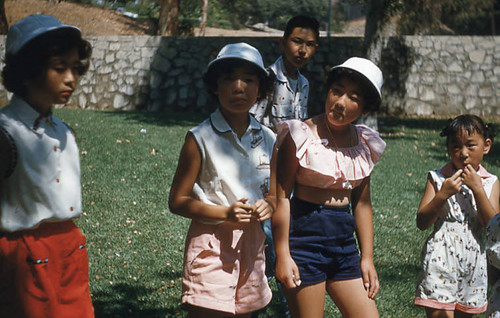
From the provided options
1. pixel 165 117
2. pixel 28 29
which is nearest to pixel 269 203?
pixel 28 29

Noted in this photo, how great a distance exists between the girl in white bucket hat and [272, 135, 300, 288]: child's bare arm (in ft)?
0.27

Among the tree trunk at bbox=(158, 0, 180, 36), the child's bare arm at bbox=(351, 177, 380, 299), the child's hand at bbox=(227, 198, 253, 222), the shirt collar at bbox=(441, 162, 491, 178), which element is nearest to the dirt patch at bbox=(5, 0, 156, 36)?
the tree trunk at bbox=(158, 0, 180, 36)

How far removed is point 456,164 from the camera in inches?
132

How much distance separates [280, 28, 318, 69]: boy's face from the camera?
13.0 feet

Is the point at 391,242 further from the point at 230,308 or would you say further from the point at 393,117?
the point at 393,117

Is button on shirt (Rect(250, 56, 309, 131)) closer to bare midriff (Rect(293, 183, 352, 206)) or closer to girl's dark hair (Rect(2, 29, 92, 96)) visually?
bare midriff (Rect(293, 183, 352, 206))

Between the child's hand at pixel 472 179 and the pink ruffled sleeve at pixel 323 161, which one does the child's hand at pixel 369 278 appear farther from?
the child's hand at pixel 472 179

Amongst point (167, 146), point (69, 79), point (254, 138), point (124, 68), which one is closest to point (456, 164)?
point (254, 138)

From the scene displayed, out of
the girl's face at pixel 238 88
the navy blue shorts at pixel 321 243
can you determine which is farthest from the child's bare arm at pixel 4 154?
the navy blue shorts at pixel 321 243

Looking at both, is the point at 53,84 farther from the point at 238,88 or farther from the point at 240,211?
the point at 240,211

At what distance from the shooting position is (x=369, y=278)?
2.81 metres

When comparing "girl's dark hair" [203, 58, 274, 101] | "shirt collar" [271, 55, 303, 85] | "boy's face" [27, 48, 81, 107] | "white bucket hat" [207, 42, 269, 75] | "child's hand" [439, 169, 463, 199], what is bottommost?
"child's hand" [439, 169, 463, 199]

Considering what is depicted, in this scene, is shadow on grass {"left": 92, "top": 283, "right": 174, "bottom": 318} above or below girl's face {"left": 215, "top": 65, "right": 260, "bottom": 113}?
below

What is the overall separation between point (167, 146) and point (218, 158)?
297 inches
